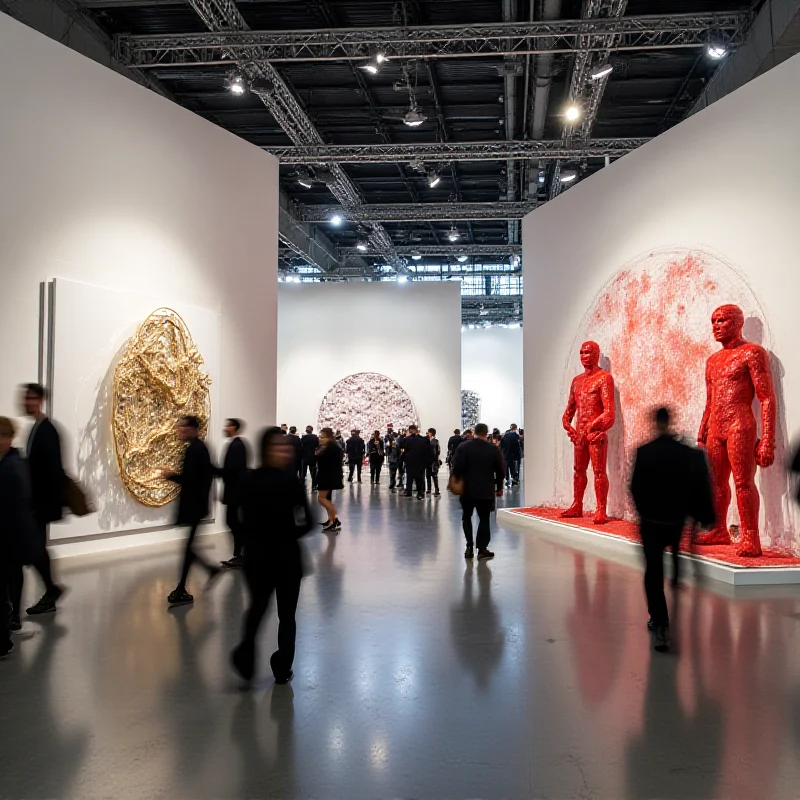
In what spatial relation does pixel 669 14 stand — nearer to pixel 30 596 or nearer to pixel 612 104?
pixel 612 104

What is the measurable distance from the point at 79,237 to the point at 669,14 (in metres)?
7.99

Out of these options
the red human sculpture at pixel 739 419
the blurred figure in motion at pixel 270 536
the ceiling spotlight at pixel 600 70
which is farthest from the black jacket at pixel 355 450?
the blurred figure in motion at pixel 270 536

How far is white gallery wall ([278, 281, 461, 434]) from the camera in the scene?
2305 centimetres

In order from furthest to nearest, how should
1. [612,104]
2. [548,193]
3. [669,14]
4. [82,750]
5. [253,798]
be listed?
[548,193]
[612,104]
[669,14]
[82,750]
[253,798]

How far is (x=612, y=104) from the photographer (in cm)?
1467

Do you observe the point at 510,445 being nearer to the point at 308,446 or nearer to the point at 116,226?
the point at 308,446

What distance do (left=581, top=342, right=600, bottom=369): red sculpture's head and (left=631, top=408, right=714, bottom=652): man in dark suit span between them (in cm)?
566

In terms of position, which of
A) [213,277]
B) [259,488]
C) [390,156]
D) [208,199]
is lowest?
[259,488]

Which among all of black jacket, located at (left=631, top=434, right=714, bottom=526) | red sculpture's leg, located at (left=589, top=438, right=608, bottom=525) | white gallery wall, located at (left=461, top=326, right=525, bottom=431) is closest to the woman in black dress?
red sculpture's leg, located at (left=589, top=438, right=608, bottom=525)

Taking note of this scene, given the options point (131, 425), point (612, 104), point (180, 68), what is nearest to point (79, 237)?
point (131, 425)

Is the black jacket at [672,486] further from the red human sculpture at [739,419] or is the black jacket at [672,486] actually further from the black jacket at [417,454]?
the black jacket at [417,454]

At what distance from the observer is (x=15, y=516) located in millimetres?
4613

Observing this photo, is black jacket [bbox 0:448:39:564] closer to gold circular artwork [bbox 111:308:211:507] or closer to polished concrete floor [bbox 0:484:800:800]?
polished concrete floor [bbox 0:484:800:800]

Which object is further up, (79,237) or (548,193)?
(548,193)
